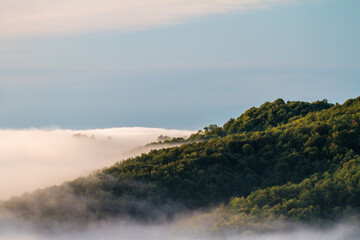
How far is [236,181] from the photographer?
32.8 metres

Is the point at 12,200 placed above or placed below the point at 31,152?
below

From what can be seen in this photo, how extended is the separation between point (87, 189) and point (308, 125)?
14115 mm

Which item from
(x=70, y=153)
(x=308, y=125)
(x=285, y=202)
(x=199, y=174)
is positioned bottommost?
(x=285, y=202)

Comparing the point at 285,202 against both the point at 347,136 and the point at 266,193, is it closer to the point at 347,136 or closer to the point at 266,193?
the point at 266,193

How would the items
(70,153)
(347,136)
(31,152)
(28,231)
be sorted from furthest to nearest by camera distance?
(31,152) → (70,153) → (347,136) → (28,231)

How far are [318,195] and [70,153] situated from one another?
31689mm

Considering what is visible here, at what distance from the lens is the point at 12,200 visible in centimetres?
2936

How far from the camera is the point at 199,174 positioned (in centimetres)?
3212

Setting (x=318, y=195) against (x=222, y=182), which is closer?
(x=318, y=195)

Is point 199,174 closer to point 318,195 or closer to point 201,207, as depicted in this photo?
point 201,207

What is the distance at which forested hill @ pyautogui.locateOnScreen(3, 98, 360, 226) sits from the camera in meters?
29.0

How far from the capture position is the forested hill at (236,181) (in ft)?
95.0

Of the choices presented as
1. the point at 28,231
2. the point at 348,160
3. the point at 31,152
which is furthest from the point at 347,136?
the point at 31,152

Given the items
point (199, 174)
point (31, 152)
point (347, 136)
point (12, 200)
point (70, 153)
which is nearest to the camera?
point (12, 200)
